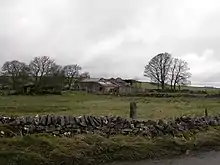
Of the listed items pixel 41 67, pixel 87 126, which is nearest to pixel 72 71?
pixel 41 67

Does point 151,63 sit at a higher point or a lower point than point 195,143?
higher

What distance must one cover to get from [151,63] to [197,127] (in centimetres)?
8080

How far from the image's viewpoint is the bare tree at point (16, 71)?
253ft

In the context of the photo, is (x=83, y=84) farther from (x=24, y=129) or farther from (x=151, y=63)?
(x=24, y=129)

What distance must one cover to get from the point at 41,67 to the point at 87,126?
7736cm

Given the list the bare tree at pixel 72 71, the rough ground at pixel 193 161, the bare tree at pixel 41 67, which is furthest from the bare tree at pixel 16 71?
the rough ground at pixel 193 161

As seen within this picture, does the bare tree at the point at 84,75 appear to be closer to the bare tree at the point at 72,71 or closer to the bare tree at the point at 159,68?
the bare tree at the point at 72,71

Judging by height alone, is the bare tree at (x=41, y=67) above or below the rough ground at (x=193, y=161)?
above

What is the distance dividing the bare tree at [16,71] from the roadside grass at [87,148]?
223 feet

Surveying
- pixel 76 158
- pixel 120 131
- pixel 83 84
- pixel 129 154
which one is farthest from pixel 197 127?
pixel 83 84

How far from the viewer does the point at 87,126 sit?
1123cm

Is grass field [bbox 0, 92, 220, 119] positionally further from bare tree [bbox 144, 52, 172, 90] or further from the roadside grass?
bare tree [bbox 144, 52, 172, 90]

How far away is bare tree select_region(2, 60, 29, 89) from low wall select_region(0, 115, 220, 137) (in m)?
66.6

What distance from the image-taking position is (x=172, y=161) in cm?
948
